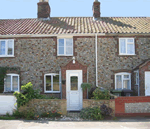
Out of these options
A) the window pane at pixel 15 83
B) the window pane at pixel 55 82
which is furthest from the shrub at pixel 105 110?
the window pane at pixel 15 83

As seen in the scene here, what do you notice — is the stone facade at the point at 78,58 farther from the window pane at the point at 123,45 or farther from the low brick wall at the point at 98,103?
the low brick wall at the point at 98,103

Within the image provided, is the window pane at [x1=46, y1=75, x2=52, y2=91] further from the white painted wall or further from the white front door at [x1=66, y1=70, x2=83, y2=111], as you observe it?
the white painted wall

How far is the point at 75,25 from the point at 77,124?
30.1ft

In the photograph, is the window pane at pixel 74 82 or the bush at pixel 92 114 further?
the window pane at pixel 74 82

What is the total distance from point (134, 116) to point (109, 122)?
1.97 m

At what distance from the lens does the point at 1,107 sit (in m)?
11.0

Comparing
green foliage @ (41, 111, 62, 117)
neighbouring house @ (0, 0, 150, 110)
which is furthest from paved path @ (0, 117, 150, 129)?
neighbouring house @ (0, 0, 150, 110)

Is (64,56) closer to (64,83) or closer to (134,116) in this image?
(64,83)

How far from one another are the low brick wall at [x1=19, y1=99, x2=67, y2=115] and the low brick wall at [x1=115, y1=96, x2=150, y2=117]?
3.25 meters

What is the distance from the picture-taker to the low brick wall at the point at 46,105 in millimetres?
10781

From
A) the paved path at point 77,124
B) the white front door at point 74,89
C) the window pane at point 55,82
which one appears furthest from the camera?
the window pane at point 55,82

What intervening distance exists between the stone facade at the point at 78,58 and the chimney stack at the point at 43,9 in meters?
4.28

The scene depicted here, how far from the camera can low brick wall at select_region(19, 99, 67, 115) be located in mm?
10781

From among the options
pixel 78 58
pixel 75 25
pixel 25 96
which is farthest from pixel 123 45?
pixel 25 96
